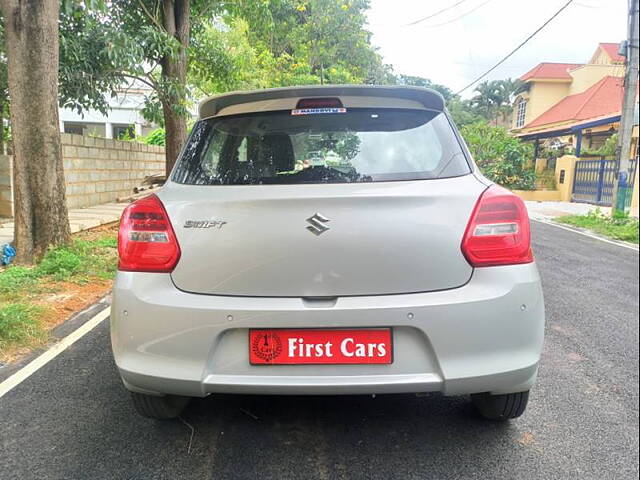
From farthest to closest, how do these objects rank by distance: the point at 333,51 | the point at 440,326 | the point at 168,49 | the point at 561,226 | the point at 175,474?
the point at 333,51 < the point at 561,226 < the point at 168,49 < the point at 175,474 < the point at 440,326

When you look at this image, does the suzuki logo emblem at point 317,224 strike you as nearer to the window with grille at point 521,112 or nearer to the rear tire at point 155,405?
the rear tire at point 155,405

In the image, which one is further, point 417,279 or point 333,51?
point 333,51

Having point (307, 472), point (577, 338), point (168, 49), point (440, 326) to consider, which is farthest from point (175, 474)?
point (168, 49)

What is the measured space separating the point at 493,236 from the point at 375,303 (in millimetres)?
540

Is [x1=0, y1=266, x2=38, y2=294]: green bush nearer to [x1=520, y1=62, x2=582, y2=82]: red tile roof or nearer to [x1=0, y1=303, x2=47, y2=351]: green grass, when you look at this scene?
[x1=0, y1=303, x2=47, y2=351]: green grass

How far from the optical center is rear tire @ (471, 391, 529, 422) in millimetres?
2365

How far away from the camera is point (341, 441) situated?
7.81 feet

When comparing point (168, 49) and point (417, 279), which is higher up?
point (168, 49)

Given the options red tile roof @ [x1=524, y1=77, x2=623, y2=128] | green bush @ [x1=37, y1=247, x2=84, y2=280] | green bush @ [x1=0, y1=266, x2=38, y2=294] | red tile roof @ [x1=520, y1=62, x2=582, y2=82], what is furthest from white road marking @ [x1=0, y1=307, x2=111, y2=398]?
red tile roof @ [x1=520, y1=62, x2=582, y2=82]

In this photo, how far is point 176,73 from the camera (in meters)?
9.36

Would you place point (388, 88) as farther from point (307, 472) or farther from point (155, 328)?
point (307, 472)

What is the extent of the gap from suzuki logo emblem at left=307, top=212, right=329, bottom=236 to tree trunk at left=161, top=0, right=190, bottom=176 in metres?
7.50

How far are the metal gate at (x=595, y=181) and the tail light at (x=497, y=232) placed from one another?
51.7 feet

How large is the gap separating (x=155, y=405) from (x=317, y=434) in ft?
2.49
